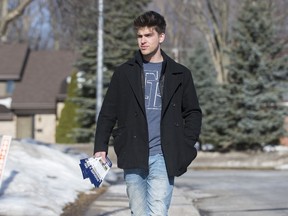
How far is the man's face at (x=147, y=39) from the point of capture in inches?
209

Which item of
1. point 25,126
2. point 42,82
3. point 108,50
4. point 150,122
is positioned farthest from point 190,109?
point 42,82

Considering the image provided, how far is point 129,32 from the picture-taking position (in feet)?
119

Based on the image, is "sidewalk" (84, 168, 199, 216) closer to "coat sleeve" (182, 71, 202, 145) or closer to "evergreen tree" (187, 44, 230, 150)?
"coat sleeve" (182, 71, 202, 145)

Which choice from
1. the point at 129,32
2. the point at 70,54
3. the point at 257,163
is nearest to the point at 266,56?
the point at 257,163

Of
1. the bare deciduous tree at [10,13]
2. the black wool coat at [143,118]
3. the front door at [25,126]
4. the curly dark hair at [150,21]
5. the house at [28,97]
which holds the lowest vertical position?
the front door at [25,126]

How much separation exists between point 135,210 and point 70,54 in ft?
135

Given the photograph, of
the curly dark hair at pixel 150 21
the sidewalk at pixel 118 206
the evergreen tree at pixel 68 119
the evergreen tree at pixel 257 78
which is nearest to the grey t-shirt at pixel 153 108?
the curly dark hair at pixel 150 21

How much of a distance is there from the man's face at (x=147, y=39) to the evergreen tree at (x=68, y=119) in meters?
32.6

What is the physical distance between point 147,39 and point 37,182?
637cm

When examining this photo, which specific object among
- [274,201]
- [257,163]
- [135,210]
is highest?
[135,210]

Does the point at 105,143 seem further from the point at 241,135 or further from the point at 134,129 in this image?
the point at 241,135

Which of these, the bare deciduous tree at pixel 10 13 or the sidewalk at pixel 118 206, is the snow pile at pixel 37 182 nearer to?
the sidewalk at pixel 118 206

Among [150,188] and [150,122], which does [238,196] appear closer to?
[150,188]

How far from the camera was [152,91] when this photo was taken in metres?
5.31
